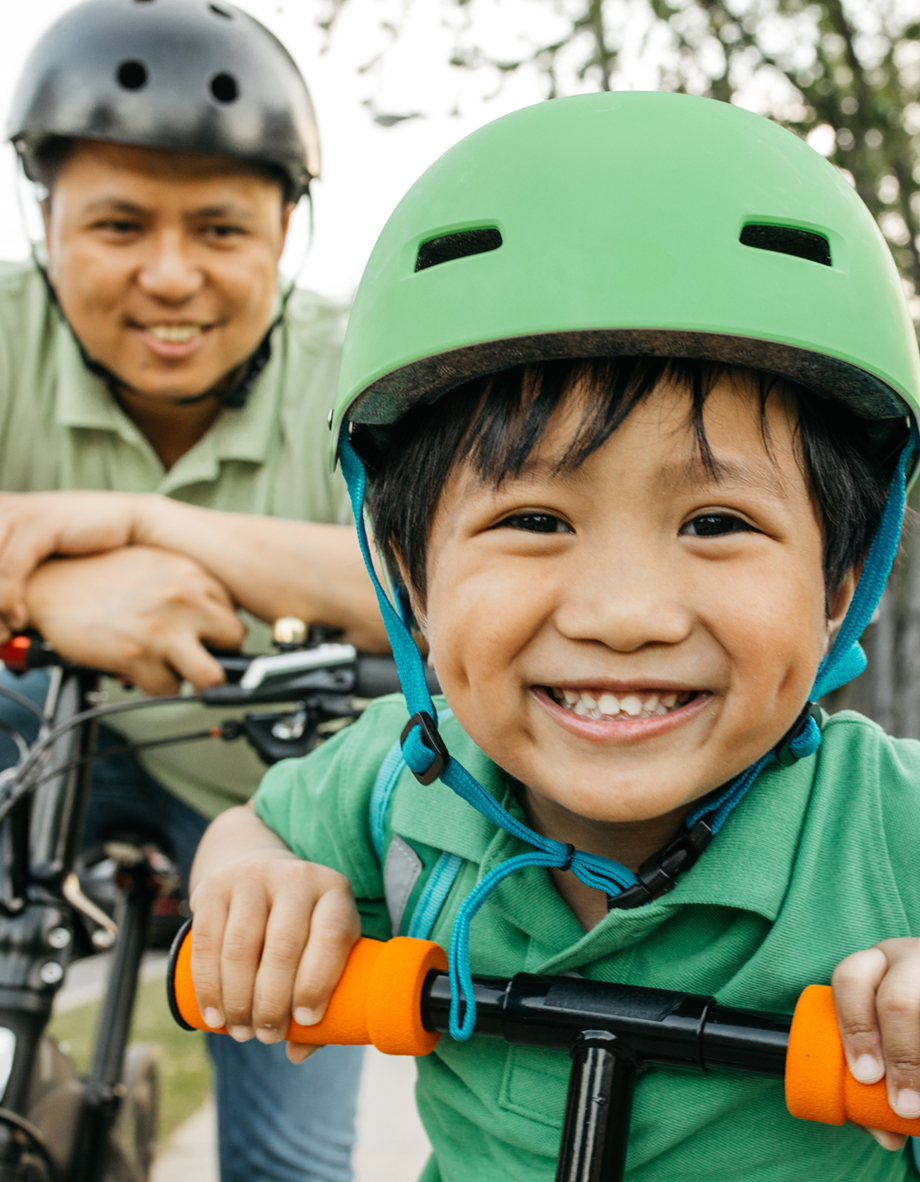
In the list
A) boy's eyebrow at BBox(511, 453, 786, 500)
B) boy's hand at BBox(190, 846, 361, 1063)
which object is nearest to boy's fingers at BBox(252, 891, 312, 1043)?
boy's hand at BBox(190, 846, 361, 1063)

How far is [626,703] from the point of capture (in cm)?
121

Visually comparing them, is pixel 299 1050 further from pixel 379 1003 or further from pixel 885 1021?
pixel 885 1021

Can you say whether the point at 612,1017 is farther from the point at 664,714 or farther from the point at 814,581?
the point at 814,581

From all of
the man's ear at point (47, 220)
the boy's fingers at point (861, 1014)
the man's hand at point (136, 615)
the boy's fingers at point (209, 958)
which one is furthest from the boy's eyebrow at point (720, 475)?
the man's ear at point (47, 220)

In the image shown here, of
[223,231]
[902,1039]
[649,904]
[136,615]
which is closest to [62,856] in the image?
[136,615]

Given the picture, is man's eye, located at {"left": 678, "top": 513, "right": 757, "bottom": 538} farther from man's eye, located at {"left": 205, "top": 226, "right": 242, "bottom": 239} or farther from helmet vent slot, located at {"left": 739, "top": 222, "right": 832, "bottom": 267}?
man's eye, located at {"left": 205, "top": 226, "right": 242, "bottom": 239}

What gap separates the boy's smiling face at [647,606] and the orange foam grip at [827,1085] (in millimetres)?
267

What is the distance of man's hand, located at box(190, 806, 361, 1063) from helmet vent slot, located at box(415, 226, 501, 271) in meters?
0.77

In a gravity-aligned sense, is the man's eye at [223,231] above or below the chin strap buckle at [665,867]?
above

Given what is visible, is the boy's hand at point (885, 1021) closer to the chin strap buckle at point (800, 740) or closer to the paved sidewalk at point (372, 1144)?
the chin strap buckle at point (800, 740)

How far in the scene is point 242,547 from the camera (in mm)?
2162

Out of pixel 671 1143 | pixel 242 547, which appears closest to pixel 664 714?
pixel 671 1143

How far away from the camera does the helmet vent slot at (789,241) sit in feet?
4.31

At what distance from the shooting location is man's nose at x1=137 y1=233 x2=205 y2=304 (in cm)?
240
